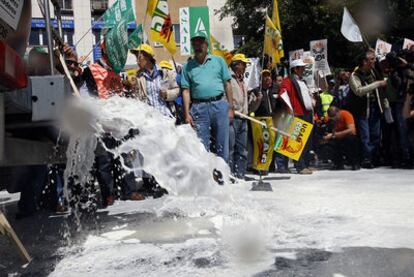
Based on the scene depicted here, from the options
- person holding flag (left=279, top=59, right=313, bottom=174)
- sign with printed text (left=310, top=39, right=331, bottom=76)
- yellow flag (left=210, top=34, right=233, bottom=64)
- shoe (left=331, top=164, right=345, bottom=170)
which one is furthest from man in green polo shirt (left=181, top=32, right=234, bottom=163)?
sign with printed text (left=310, top=39, right=331, bottom=76)

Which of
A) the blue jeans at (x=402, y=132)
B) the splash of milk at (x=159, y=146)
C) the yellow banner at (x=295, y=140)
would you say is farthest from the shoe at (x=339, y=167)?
the splash of milk at (x=159, y=146)

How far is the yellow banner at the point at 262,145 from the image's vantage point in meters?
6.66

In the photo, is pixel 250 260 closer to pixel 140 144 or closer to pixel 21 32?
pixel 140 144

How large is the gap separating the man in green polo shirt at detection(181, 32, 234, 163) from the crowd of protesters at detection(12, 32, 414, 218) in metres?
0.01

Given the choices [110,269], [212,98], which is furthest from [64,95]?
[212,98]

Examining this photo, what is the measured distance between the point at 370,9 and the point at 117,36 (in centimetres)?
669

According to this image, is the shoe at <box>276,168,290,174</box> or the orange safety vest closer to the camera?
the orange safety vest

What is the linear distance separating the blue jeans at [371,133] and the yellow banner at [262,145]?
1.71m

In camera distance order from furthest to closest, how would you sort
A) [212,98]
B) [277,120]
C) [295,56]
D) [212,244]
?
[295,56] → [277,120] → [212,98] → [212,244]

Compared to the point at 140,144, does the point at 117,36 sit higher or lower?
higher

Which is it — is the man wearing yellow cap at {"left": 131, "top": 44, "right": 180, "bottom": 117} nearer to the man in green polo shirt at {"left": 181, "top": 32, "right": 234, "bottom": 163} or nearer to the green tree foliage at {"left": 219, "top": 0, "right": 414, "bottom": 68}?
the man in green polo shirt at {"left": 181, "top": 32, "right": 234, "bottom": 163}

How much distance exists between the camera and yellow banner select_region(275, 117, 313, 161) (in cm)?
698

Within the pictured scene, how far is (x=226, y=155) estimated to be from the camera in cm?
547

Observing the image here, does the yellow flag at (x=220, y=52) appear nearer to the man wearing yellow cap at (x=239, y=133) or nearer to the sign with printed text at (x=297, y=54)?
the man wearing yellow cap at (x=239, y=133)
